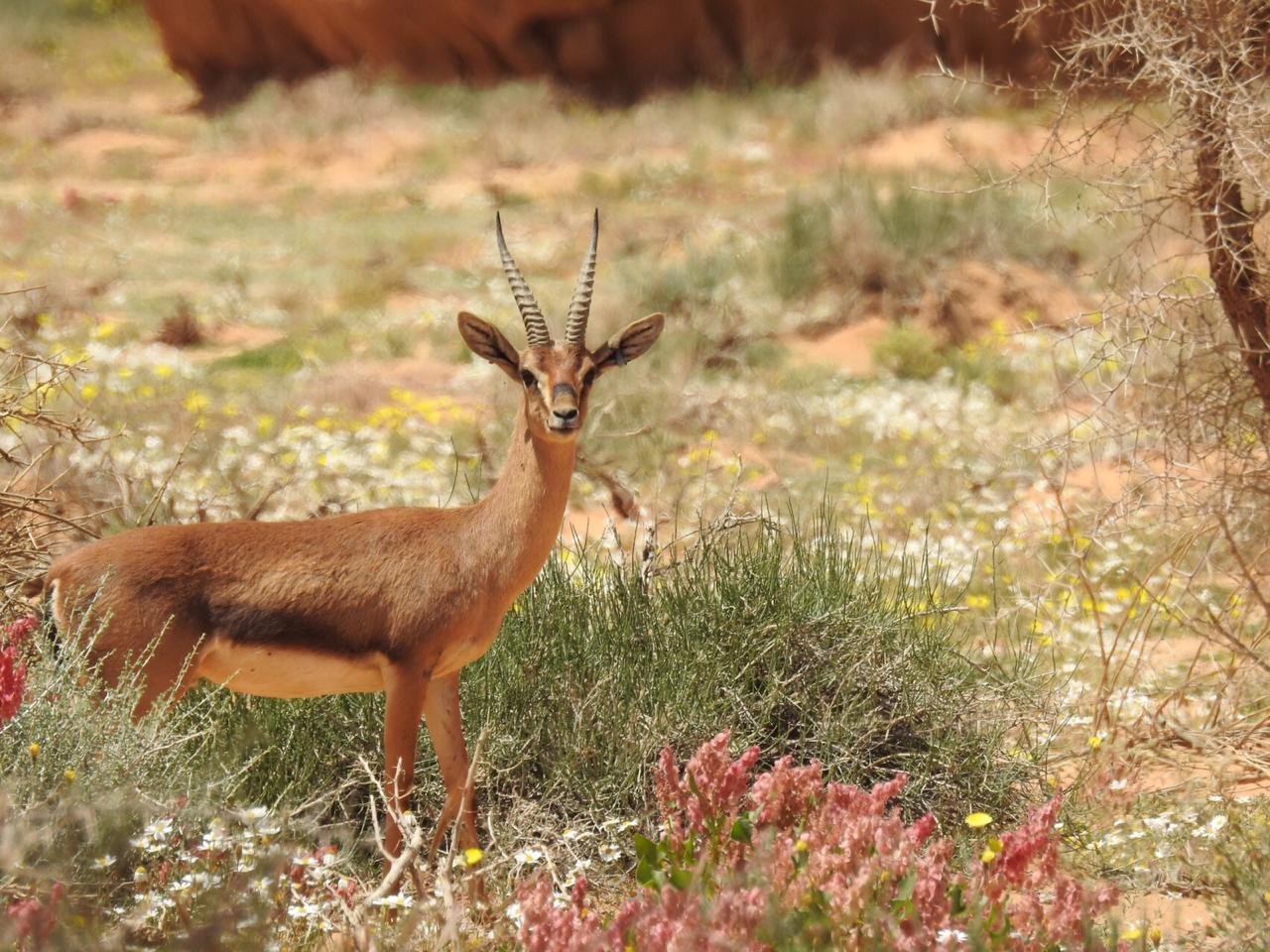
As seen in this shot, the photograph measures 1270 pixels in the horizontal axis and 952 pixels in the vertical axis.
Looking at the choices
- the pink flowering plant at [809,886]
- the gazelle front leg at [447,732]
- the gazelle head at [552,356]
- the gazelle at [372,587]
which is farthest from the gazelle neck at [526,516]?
the pink flowering plant at [809,886]

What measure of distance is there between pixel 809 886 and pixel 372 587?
2133 mm

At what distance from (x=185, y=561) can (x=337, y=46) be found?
→ 85.8ft

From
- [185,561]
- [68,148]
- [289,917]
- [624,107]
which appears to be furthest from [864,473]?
[68,148]

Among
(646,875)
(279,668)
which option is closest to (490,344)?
(279,668)

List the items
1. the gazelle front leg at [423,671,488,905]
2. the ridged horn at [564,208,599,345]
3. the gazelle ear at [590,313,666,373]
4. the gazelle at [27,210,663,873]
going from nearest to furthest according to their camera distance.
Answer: the gazelle at [27,210,663,873] < the ridged horn at [564,208,599,345] < the gazelle front leg at [423,671,488,905] < the gazelle ear at [590,313,666,373]

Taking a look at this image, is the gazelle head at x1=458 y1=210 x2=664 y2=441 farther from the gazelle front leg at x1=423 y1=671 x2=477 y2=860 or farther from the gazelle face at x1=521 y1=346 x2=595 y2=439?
the gazelle front leg at x1=423 y1=671 x2=477 y2=860

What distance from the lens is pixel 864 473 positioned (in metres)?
11.4

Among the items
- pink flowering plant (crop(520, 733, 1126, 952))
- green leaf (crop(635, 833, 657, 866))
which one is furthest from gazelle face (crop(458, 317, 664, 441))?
green leaf (crop(635, 833, 657, 866))

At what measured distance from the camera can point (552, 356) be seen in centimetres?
535

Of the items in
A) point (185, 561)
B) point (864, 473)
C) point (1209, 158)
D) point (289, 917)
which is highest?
point (1209, 158)

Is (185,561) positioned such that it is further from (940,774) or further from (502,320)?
(502,320)

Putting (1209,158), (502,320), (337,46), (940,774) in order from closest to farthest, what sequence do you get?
(940,774)
(1209,158)
(502,320)
(337,46)

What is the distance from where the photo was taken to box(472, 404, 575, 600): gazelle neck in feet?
17.8

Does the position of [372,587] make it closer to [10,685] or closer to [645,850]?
[10,685]
